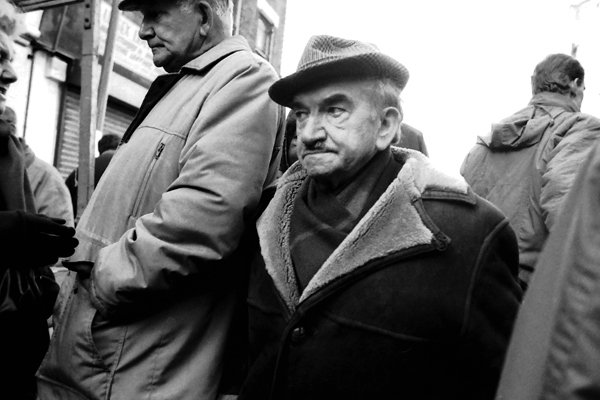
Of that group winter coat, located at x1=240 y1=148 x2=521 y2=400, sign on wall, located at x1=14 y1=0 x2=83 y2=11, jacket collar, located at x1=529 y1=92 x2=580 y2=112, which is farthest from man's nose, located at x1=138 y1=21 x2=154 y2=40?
sign on wall, located at x1=14 y1=0 x2=83 y2=11

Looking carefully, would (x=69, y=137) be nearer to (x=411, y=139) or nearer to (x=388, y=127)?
(x=411, y=139)

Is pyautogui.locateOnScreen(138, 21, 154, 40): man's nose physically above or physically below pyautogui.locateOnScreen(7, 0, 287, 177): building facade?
above

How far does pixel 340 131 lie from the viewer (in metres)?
1.98

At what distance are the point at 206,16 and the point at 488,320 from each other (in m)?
1.52

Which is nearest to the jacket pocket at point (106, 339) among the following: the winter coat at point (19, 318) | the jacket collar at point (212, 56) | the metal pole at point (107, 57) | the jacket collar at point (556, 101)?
the winter coat at point (19, 318)

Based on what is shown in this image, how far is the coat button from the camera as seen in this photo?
1.82 meters

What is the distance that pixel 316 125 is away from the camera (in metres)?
2.00

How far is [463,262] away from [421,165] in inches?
13.8

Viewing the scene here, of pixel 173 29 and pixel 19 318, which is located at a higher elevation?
pixel 173 29

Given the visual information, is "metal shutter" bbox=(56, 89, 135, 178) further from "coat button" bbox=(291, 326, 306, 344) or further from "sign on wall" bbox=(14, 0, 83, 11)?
"coat button" bbox=(291, 326, 306, 344)

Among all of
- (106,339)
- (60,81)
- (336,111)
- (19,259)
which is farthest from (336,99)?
(60,81)

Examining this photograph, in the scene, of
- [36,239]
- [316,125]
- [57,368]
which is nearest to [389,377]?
[316,125]

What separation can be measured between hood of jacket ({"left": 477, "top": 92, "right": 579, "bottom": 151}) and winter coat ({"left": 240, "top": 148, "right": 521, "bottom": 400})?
203 cm

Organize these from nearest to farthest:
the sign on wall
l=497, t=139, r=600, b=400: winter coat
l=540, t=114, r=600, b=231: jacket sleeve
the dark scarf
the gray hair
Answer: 1. l=497, t=139, r=600, b=400: winter coat
2. the dark scarf
3. l=540, t=114, r=600, b=231: jacket sleeve
4. the gray hair
5. the sign on wall
